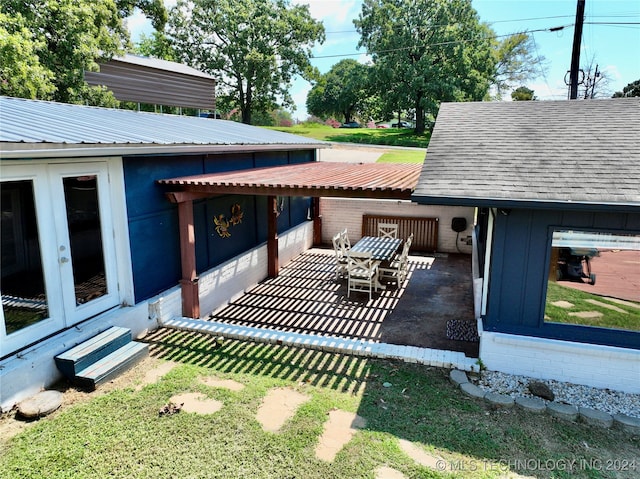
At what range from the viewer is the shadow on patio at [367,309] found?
7195 millimetres

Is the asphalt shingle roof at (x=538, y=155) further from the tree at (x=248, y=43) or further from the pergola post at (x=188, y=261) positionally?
the tree at (x=248, y=43)

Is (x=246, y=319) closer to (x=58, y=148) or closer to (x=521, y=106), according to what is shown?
(x=58, y=148)

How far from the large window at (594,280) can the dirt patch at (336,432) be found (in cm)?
296

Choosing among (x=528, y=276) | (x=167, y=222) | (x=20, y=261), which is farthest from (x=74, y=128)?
(x=528, y=276)

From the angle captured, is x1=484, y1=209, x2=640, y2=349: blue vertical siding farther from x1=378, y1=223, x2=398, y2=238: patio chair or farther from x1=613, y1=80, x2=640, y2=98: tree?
x1=613, y1=80, x2=640, y2=98: tree

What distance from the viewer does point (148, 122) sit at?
895cm

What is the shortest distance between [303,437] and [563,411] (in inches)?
116

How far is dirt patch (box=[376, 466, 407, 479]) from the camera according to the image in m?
3.73

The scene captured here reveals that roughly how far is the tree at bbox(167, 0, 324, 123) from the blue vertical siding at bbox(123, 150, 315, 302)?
27472 millimetres

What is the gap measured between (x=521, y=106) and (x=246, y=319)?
6816mm

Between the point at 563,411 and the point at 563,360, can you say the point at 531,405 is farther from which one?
the point at 563,360

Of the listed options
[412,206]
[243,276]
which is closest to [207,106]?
[412,206]

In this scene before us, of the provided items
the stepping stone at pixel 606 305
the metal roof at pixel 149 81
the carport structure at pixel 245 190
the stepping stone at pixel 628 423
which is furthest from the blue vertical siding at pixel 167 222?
Result: the metal roof at pixel 149 81

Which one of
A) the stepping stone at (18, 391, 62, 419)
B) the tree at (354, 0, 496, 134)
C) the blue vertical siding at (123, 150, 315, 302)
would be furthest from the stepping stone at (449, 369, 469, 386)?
the tree at (354, 0, 496, 134)
